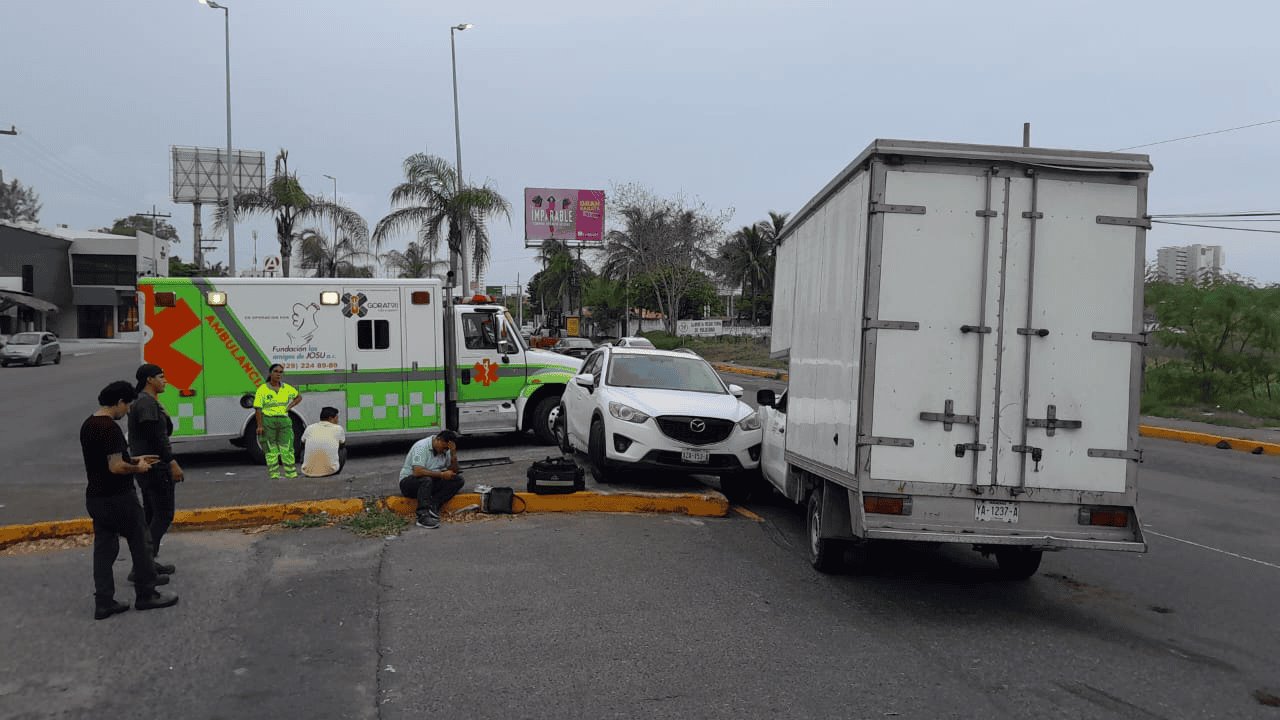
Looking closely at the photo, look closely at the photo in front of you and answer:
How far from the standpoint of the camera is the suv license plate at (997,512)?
5895 millimetres

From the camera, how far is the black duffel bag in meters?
9.40

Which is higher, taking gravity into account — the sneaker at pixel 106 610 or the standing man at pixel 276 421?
the standing man at pixel 276 421

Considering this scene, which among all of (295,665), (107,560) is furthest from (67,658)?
(295,665)

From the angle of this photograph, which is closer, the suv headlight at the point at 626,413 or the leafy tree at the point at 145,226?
the suv headlight at the point at 626,413

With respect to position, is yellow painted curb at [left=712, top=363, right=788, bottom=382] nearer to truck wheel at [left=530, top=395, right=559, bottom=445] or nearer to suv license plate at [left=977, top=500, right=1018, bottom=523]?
truck wheel at [left=530, top=395, right=559, bottom=445]

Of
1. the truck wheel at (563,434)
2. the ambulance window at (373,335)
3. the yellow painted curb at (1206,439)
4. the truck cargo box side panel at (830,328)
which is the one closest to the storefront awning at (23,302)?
the ambulance window at (373,335)

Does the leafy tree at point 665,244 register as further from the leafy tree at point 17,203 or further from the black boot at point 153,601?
the leafy tree at point 17,203

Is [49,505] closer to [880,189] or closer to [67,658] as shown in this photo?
[67,658]

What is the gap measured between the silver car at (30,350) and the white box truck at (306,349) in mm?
30333

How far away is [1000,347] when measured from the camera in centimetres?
588

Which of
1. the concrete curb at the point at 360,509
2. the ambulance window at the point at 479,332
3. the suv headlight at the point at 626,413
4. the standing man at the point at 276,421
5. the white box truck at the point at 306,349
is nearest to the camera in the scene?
the concrete curb at the point at 360,509

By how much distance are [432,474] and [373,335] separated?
4.89m

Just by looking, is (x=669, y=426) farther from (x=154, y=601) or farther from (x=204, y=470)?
(x=204, y=470)

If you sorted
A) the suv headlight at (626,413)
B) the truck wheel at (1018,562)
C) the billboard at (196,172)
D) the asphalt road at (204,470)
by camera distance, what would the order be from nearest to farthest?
1. the truck wheel at (1018,562)
2. the asphalt road at (204,470)
3. the suv headlight at (626,413)
4. the billboard at (196,172)
